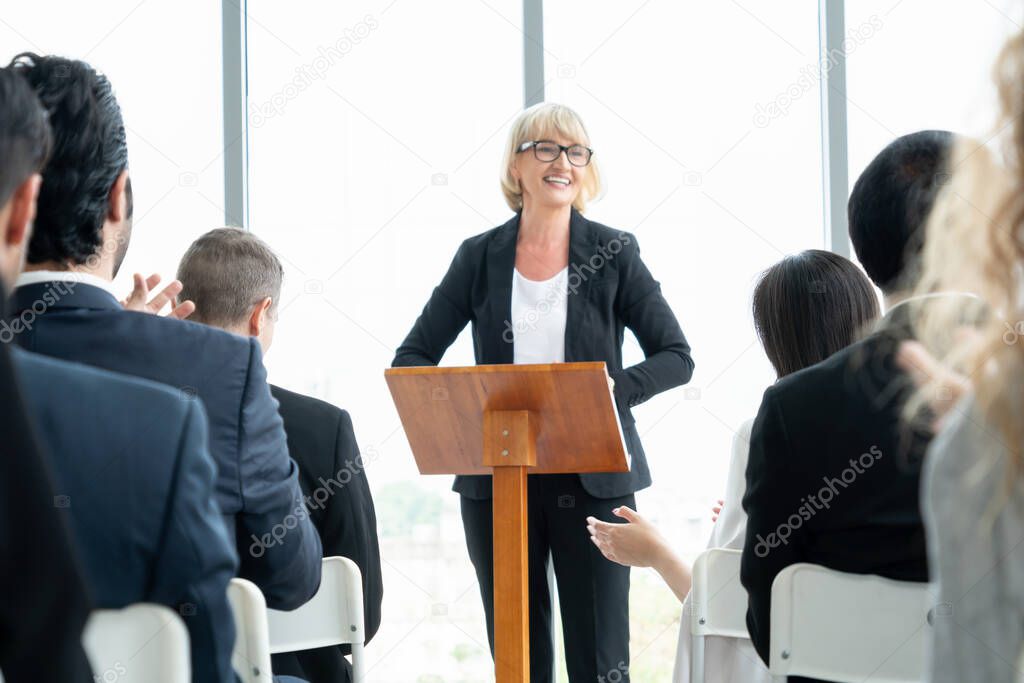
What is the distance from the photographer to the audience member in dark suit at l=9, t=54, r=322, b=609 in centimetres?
155

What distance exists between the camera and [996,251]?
0.81 metres

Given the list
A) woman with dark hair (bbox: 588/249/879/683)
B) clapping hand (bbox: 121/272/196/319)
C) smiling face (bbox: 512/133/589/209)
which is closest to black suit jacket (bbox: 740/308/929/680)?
woman with dark hair (bbox: 588/249/879/683)

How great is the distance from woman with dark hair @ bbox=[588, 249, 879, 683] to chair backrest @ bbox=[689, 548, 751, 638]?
83 millimetres

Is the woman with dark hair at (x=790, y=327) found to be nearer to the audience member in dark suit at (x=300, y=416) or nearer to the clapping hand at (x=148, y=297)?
the audience member in dark suit at (x=300, y=416)

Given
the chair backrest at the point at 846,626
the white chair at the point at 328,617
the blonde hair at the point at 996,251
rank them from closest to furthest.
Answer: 1. the blonde hair at the point at 996,251
2. the chair backrest at the point at 846,626
3. the white chair at the point at 328,617

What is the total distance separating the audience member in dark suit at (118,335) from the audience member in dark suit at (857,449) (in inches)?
27.5

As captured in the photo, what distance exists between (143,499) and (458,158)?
3494mm

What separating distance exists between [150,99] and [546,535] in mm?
2741

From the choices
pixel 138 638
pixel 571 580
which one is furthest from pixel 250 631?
pixel 571 580

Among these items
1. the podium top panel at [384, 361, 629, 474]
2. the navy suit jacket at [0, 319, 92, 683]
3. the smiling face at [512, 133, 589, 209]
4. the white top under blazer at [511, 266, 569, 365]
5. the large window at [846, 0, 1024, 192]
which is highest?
the large window at [846, 0, 1024, 192]

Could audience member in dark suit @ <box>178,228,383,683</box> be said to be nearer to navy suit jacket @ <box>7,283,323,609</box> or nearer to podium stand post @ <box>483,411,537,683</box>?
podium stand post @ <box>483,411,537,683</box>

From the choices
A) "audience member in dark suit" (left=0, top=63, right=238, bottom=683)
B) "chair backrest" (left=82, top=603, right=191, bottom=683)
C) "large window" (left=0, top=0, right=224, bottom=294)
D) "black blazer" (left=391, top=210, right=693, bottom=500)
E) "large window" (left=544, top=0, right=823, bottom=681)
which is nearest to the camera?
"audience member in dark suit" (left=0, top=63, right=238, bottom=683)

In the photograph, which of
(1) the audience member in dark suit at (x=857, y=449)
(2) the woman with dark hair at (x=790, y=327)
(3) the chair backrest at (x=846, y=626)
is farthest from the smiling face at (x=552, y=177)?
(3) the chair backrest at (x=846, y=626)

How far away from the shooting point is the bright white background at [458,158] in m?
4.35
